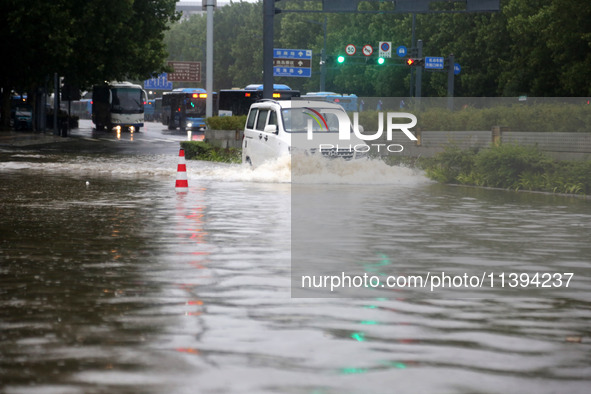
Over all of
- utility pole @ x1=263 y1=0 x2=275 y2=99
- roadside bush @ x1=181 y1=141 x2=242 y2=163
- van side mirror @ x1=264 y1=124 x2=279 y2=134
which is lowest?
roadside bush @ x1=181 y1=141 x2=242 y2=163

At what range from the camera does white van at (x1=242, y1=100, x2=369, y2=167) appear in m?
24.6

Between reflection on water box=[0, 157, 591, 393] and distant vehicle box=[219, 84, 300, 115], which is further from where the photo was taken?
distant vehicle box=[219, 84, 300, 115]

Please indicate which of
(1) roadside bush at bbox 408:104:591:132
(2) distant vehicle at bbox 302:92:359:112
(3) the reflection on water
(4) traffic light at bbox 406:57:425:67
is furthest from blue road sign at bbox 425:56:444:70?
(3) the reflection on water

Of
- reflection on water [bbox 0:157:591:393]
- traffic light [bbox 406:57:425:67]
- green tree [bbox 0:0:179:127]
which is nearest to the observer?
reflection on water [bbox 0:157:591:393]

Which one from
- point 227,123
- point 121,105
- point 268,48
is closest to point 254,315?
point 268,48

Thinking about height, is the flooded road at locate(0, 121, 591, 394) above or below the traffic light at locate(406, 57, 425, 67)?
below

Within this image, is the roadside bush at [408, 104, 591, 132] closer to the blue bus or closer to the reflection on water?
the reflection on water

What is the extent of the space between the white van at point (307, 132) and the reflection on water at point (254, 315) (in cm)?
849

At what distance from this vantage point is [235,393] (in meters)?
5.75

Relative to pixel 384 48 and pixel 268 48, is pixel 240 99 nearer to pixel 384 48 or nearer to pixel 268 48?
pixel 384 48

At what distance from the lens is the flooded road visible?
20.3 feet

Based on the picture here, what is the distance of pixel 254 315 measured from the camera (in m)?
8.05

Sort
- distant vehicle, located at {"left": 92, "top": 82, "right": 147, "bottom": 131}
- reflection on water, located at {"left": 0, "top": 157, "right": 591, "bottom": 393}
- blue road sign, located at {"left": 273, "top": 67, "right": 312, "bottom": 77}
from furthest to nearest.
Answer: distant vehicle, located at {"left": 92, "top": 82, "right": 147, "bottom": 131}, blue road sign, located at {"left": 273, "top": 67, "right": 312, "bottom": 77}, reflection on water, located at {"left": 0, "top": 157, "right": 591, "bottom": 393}

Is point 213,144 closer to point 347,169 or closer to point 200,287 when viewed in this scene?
point 347,169
